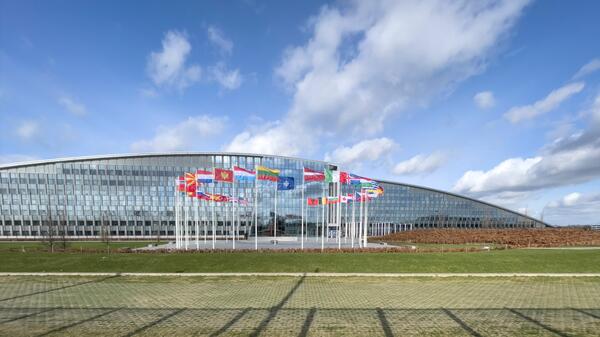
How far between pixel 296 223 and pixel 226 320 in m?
72.2

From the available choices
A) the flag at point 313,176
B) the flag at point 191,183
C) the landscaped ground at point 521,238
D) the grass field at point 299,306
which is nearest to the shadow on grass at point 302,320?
the grass field at point 299,306

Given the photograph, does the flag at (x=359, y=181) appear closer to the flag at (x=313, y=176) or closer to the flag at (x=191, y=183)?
the flag at (x=313, y=176)

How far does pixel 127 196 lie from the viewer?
78.6m

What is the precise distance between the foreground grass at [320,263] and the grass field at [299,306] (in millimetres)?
3590

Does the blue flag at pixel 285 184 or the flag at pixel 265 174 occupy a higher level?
the flag at pixel 265 174

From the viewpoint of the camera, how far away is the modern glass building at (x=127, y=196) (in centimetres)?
7481

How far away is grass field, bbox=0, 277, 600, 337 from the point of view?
1061 centimetres

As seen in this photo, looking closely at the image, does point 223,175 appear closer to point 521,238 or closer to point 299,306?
point 299,306

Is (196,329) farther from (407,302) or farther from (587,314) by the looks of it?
(587,314)

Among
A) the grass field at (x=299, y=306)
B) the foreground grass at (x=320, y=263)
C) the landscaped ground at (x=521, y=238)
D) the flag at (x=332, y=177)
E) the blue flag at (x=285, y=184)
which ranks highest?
the flag at (x=332, y=177)

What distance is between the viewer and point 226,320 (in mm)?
11672

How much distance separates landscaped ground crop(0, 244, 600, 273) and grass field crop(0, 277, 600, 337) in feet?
→ 11.7

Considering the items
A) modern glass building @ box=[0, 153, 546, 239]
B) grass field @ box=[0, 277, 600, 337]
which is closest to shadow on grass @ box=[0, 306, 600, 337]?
grass field @ box=[0, 277, 600, 337]

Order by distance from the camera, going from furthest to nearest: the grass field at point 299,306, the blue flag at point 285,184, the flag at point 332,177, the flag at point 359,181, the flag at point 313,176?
1. the flag at point 359,181
2. the blue flag at point 285,184
3. the flag at point 332,177
4. the flag at point 313,176
5. the grass field at point 299,306
